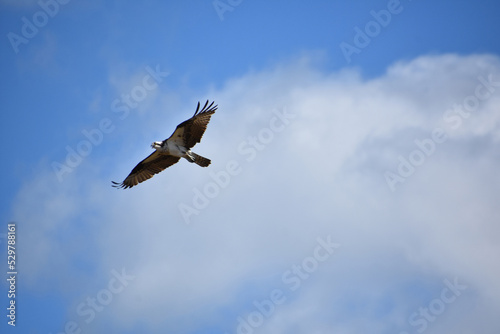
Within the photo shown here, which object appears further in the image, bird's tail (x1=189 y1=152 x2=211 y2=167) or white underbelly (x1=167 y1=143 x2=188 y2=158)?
bird's tail (x1=189 y1=152 x2=211 y2=167)

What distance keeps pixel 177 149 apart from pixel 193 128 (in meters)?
1.26

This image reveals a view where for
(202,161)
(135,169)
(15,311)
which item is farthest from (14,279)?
(202,161)

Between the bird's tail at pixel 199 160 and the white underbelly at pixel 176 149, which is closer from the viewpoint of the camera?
the white underbelly at pixel 176 149

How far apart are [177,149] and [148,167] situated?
104 inches

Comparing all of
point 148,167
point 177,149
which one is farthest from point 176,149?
point 148,167

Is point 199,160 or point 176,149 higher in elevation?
point 176,149

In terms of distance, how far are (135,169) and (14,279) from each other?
7685 mm

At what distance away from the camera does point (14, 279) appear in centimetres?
4297

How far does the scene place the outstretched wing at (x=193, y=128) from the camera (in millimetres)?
38781

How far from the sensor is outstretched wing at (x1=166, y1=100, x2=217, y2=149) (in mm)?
38781

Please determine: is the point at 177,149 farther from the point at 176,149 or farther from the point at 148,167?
the point at 148,167

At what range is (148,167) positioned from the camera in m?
41.7

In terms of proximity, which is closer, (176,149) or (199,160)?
(176,149)

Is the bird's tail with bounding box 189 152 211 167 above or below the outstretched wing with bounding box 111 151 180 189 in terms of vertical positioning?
below
